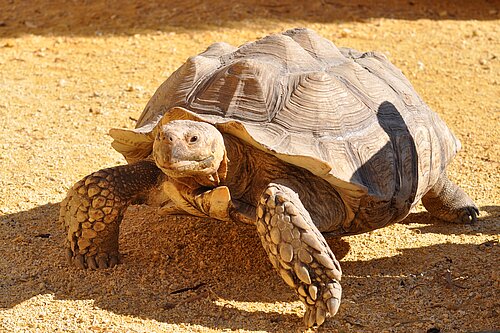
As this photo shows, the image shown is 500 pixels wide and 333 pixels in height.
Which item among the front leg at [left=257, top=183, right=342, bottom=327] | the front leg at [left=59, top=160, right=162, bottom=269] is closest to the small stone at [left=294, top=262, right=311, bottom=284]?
the front leg at [left=257, top=183, right=342, bottom=327]

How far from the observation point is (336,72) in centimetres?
423

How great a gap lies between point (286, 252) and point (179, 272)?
0.83 m

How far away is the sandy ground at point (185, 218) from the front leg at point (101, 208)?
0.10 m

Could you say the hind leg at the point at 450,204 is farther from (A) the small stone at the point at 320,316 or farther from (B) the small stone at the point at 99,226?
(B) the small stone at the point at 99,226

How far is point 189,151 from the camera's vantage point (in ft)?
11.5

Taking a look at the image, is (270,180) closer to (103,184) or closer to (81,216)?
(103,184)

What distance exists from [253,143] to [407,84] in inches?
56.8

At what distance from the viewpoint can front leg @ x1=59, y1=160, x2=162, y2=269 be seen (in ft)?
13.0

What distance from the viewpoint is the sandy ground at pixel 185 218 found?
142 inches

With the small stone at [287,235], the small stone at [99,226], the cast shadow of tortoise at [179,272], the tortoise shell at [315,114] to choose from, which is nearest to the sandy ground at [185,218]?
the cast shadow of tortoise at [179,272]

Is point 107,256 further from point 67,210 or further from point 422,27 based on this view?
point 422,27

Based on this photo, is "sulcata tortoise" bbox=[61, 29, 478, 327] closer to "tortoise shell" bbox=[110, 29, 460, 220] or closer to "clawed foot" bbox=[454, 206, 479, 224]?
"tortoise shell" bbox=[110, 29, 460, 220]

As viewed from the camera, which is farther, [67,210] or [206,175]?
[67,210]

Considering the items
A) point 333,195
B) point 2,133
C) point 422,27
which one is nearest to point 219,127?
point 333,195
